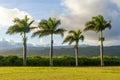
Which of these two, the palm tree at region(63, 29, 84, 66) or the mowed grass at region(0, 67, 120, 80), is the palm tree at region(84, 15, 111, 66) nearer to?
the palm tree at region(63, 29, 84, 66)

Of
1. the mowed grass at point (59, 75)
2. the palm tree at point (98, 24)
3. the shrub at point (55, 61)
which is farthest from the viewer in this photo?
the palm tree at point (98, 24)

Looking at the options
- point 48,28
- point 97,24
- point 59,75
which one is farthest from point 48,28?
point 59,75

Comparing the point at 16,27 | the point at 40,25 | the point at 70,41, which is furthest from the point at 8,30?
the point at 70,41

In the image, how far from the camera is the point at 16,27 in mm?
82562

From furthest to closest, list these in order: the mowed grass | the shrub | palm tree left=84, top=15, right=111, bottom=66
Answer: palm tree left=84, top=15, right=111, bottom=66 < the shrub < the mowed grass

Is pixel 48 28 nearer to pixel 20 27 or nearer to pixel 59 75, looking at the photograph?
pixel 20 27

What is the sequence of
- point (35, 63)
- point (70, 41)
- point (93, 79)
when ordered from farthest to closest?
point (70, 41) < point (35, 63) < point (93, 79)

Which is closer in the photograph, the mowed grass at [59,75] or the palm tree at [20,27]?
the mowed grass at [59,75]

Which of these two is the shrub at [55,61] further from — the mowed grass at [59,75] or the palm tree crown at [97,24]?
the mowed grass at [59,75]

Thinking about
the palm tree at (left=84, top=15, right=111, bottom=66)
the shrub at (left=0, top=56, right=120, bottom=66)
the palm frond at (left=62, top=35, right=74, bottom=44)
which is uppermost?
the palm tree at (left=84, top=15, right=111, bottom=66)

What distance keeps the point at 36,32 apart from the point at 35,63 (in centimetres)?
829

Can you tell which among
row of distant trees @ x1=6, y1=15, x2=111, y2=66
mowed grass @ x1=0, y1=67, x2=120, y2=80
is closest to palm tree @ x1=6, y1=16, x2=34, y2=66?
row of distant trees @ x1=6, y1=15, x2=111, y2=66

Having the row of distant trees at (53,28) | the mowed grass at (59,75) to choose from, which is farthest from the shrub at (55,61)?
the mowed grass at (59,75)

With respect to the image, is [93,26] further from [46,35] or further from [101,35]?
[46,35]
